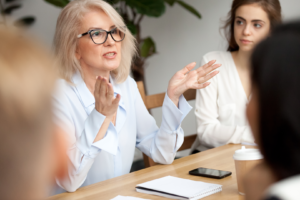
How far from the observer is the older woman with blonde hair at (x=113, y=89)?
58.7 inches

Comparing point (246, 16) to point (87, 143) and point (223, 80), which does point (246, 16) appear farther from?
point (87, 143)

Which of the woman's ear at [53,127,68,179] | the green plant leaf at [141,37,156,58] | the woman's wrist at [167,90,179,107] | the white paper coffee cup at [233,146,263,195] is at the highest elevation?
the green plant leaf at [141,37,156,58]

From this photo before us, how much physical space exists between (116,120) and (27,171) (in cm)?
123

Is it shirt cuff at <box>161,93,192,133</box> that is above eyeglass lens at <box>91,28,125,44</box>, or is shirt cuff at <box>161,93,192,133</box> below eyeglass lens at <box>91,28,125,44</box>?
below

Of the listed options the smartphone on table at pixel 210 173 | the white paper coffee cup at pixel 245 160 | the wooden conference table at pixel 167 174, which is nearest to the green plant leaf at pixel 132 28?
the wooden conference table at pixel 167 174

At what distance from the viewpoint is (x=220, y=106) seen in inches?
80.0

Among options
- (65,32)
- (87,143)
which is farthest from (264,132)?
(65,32)

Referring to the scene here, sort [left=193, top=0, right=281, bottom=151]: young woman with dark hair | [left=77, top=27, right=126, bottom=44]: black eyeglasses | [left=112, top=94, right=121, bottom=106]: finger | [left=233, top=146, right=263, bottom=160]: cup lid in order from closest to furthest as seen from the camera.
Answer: [left=233, top=146, right=263, bottom=160]: cup lid < [left=112, top=94, right=121, bottom=106]: finger < [left=77, top=27, right=126, bottom=44]: black eyeglasses < [left=193, top=0, right=281, bottom=151]: young woman with dark hair

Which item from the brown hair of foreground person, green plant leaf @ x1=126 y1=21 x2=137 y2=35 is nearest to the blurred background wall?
green plant leaf @ x1=126 y1=21 x2=137 y2=35

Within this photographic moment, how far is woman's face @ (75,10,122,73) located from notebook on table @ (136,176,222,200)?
2.13 ft

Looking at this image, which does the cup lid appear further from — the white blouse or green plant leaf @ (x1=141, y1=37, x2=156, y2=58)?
green plant leaf @ (x1=141, y1=37, x2=156, y2=58)

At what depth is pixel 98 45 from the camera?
62.7 inches

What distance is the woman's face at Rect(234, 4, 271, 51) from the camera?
6.65 feet

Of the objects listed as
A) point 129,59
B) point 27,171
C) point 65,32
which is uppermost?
point 65,32
